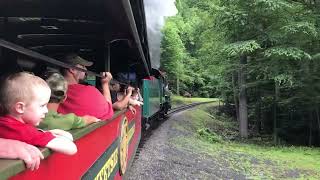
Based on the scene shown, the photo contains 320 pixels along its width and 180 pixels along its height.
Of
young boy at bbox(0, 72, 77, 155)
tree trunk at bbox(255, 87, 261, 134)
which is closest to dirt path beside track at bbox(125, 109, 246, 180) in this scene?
young boy at bbox(0, 72, 77, 155)

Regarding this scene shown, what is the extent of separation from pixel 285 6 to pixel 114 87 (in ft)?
53.7

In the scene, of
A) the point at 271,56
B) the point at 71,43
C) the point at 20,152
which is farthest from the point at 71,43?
the point at 271,56

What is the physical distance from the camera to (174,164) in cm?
1329

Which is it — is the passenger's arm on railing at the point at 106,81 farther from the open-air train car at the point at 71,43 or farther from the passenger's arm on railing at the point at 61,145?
the passenger's arm on railing at the point at 61,145

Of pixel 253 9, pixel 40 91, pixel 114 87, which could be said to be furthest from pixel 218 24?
pixel 40 91

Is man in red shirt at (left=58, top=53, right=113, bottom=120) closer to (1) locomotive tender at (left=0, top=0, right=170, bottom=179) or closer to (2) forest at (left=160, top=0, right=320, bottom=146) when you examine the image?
(1) locomotive tender at (left=0, top=0, right=170, bottom=179)

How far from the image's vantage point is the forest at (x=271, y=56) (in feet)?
75.4

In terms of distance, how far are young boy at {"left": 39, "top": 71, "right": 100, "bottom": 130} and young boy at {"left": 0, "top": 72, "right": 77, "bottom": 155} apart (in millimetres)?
656

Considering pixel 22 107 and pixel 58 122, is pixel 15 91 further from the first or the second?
pixel 58 122

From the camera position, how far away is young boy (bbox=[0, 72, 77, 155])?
7.77ft

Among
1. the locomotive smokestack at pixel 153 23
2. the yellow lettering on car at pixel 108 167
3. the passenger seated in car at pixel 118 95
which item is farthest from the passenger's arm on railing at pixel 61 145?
the locomotive smokestack at pixel 153 23

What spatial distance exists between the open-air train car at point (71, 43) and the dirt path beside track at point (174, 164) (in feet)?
11.6

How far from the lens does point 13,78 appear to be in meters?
2.42

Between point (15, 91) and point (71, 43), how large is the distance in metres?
4.63
